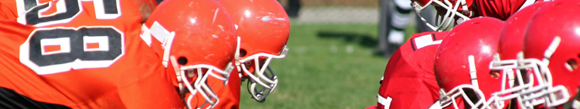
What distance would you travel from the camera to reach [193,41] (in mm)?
2098

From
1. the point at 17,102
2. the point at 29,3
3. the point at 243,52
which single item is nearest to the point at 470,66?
the point at 243,52

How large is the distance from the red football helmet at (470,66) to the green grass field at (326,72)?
289 centimetres

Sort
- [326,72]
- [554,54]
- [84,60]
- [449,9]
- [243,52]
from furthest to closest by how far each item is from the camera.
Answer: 1. [326,72]
2. [243,52]
3. [449,9]
4. [84,60]
5. [554,54]

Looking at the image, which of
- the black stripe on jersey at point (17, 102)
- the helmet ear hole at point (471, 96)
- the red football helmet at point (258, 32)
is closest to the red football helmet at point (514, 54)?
the helmet ear hole at point (471, 96)

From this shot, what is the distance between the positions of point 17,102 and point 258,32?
1045mm

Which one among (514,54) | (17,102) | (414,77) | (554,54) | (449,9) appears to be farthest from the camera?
(449,9)

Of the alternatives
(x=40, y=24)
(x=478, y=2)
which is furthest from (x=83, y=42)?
(x=478, y=2)

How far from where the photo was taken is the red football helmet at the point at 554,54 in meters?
1.71

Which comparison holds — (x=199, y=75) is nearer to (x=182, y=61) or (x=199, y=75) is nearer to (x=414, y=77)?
(x=182, y=61)

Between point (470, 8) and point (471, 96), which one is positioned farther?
point (470, 8)

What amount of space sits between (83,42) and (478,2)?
5.66 ft

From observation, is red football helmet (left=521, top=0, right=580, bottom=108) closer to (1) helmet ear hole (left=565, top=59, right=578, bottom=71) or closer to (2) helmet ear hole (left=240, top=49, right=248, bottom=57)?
(1) helmet ear hole (left=565, top=59, right=578, bottom=71)

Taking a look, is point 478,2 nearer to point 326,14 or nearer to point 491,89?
point 491,89

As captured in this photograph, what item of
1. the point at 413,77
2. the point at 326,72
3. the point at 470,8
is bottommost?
the point at 326,72
